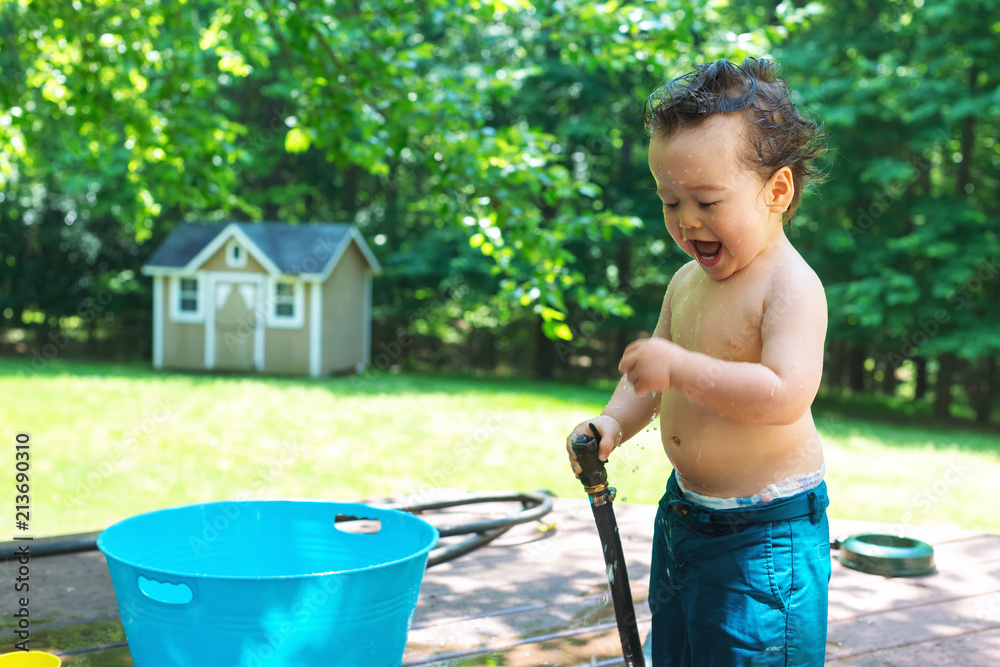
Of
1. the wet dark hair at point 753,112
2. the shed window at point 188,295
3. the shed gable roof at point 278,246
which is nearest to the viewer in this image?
the wet dark hair at point 753,112

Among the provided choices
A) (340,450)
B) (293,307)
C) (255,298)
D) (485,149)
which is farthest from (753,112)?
(255,298)

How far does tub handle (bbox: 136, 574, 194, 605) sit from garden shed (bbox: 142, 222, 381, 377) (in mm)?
10766

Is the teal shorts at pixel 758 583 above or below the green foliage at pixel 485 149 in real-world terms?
below

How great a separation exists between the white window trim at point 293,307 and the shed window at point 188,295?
135cm

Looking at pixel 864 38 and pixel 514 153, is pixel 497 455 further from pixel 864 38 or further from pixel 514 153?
pixel 864 38

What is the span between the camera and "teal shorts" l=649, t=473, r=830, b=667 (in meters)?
1.39

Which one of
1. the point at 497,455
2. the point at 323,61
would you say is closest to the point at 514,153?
the point at 323,61

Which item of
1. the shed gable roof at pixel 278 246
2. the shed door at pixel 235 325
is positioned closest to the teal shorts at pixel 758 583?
the shed gable roof at pixel 278 246

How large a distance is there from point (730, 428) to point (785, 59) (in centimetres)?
1048

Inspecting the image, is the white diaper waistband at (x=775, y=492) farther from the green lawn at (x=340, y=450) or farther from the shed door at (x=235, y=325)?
the shed door at (x=235, y=325)

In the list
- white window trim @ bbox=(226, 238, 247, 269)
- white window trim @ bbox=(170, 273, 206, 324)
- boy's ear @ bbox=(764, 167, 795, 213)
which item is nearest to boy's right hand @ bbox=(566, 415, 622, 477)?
boy's ear @ bbox=(764, 167, 795, 213)

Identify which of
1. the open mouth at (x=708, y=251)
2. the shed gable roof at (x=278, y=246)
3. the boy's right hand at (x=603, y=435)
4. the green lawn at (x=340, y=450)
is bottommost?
the green lawn at (x=340, y=450)

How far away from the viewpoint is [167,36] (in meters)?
10.1

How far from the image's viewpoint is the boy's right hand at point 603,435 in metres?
1.53
